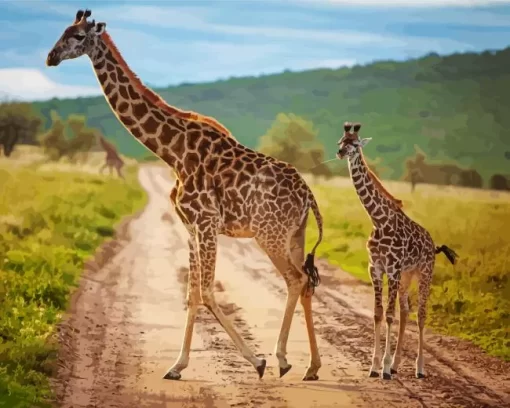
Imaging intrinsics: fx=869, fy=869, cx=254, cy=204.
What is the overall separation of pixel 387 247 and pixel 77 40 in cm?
224

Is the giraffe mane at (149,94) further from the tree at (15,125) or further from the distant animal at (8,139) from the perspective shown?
the distant animal at (8,139)

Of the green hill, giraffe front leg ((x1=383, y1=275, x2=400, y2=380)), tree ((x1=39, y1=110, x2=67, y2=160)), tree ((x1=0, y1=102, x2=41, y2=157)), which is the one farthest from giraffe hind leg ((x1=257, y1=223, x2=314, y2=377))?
tree ((x1=39, y1=110, x2=67, y2=160))

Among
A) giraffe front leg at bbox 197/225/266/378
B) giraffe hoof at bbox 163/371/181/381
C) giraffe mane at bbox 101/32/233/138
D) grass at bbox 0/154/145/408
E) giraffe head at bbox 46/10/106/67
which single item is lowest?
giraffe hoof at bbox 163/371/181/381

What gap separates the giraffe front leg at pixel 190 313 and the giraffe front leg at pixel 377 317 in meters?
1.08

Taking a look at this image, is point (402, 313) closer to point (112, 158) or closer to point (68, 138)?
point (112, 158)

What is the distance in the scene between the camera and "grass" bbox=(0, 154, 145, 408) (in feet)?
16.8

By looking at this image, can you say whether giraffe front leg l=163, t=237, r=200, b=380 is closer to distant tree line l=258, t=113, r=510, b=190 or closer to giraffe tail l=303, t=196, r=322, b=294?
giraffe tail l=303, t=196, r=322, b=294

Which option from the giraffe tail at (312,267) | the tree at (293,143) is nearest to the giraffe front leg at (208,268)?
the giraffe tail at (312,267)

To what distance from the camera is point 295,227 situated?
5398 mm

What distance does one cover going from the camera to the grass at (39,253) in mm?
A: 5123

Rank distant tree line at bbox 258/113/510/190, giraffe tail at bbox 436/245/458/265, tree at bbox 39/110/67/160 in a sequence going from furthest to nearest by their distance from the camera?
1. tree at bbox 39/110/67/160
2. distant tree line at bbox 258/113/510/190
3. giraffe tail at bbox 436/245/458/265

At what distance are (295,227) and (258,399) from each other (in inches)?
43.8

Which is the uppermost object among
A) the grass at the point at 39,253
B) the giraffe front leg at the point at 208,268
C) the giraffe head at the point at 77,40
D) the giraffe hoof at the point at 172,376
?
the giraffe head at the point at 77,40

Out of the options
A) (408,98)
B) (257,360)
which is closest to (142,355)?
(257,360)
